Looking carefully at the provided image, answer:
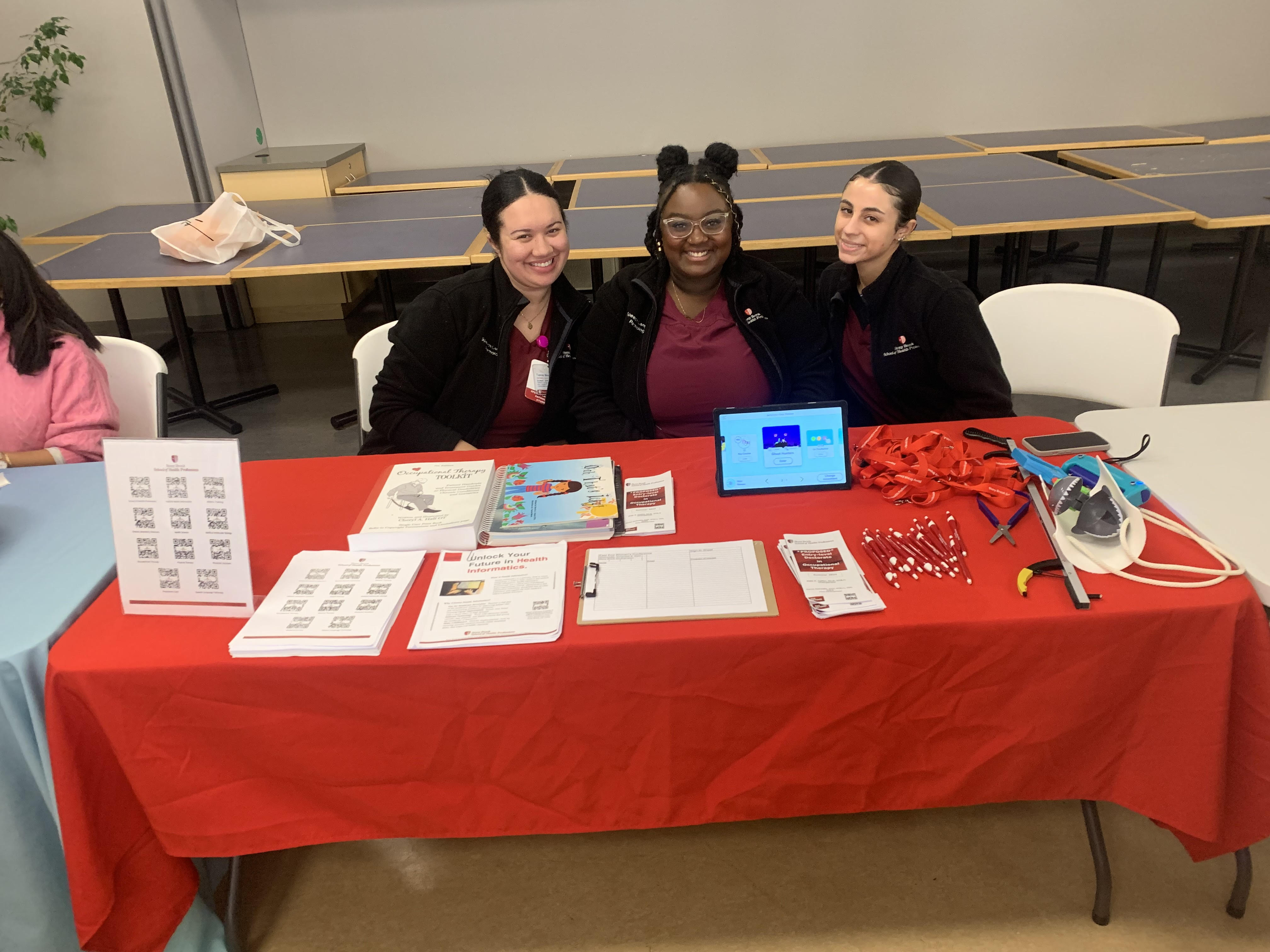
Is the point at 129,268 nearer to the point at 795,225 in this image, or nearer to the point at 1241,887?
the point at 795,225

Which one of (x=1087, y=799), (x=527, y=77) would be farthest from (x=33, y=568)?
(x=527, y=77)

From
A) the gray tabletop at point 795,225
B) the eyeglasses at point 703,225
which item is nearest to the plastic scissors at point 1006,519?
the eyeglasses at point 703,225

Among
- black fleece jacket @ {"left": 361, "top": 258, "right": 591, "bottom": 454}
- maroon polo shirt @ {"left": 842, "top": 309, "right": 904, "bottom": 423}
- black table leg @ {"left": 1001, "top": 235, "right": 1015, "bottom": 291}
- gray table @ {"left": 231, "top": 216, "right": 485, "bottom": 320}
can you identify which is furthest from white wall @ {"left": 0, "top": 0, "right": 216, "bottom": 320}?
black table leg @ {"left": 1001, "top": 235, "right": 1015, "bottom": 291}

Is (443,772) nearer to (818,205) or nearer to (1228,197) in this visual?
(818,205)

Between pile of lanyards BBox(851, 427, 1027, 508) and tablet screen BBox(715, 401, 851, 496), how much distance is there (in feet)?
0.21

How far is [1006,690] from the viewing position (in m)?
1.16

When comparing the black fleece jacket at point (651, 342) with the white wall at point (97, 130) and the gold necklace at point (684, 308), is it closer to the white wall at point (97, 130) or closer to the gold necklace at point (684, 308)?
the gold necklace at point (684, 308)

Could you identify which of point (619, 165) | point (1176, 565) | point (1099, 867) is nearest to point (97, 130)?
point (619, 165)

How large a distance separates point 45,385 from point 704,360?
1.50m

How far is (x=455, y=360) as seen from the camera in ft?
6.49

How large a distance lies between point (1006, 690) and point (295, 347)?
4247 mm

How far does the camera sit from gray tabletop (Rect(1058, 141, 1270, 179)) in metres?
3.67

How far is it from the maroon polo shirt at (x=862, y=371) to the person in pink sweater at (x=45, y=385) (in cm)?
175

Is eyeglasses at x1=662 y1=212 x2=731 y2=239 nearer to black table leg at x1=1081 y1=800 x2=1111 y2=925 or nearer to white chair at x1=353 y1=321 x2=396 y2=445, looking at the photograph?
white chair at x1=353 y1=321 x2=396 y2=445
